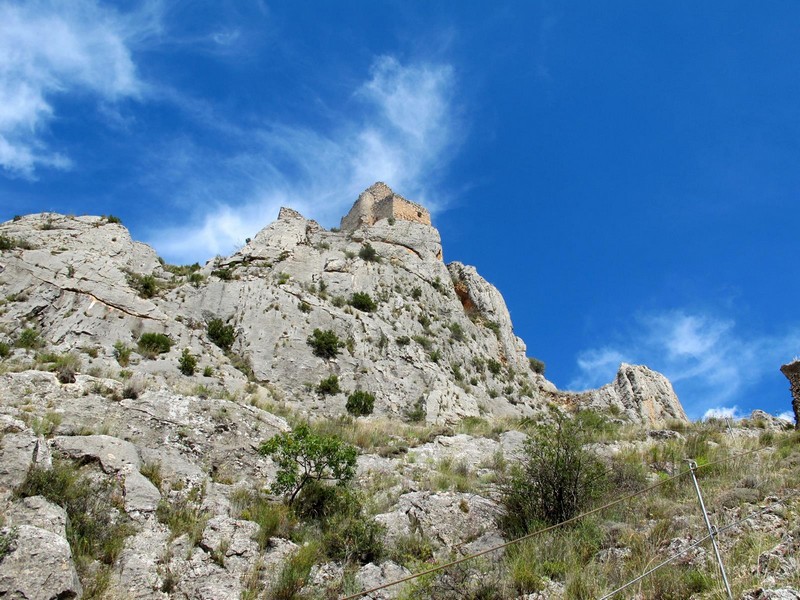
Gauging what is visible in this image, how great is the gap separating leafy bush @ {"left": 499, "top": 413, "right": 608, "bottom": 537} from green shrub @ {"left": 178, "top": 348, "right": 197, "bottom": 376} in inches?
466

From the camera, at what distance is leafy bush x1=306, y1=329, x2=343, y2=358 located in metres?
22.7

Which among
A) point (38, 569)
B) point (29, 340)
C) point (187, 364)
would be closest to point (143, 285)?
point (29, 340)

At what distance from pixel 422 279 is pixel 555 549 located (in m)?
25.1

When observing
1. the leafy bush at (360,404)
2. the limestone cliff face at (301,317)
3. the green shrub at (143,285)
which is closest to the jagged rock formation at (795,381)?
the limestone cliff face at (301,317)

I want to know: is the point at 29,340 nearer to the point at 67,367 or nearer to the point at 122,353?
the point at 122,353

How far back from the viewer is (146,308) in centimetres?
2112

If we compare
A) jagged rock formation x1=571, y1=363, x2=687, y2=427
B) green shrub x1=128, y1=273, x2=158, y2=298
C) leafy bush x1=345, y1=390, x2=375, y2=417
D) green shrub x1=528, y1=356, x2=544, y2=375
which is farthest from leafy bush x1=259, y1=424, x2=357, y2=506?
green shrub x1=528, y1=356, x2=544, y2=375

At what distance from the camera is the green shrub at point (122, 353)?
17.4 m

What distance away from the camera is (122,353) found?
17.8 metres

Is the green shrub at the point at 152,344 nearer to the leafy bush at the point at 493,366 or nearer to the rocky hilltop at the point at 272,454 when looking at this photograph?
the rocky hilltop at the point at 272,454

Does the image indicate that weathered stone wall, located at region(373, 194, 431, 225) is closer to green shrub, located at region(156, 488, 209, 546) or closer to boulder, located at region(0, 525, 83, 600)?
green shrub, located at region(156, 488, 209, 546)

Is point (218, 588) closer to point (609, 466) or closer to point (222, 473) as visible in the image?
point (222, 473)

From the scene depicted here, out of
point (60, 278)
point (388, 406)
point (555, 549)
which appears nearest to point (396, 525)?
point (555, 549)

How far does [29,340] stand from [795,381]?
77.8ft
